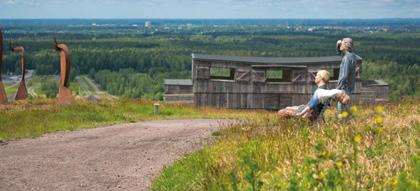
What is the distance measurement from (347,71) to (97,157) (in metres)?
4.93

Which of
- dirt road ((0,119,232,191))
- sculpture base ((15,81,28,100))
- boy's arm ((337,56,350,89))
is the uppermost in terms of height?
boy's arm ((337,56,350,89))

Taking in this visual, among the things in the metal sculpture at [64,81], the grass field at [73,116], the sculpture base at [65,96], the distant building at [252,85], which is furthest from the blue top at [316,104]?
the distant building at [252,85]

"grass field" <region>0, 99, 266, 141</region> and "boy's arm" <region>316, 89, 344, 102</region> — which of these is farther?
"grass field" <region>0, 99, 266, 141</region>

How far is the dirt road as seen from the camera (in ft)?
27.0

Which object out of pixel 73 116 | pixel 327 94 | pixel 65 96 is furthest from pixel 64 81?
pixel 327 94

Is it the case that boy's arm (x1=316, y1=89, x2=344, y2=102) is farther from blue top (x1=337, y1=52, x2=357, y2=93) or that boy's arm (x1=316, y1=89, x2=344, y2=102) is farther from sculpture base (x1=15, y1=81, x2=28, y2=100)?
sculpture base (x1=15, y1=81, x2=28, y2=100)

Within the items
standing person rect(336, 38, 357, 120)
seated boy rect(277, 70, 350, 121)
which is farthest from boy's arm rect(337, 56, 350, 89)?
seated boy rect(277, 70, 350, 121)

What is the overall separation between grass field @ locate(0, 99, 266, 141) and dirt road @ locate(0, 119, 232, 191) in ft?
2.96

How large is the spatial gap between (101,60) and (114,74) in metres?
21.2

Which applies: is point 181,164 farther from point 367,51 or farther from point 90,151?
point 367,51

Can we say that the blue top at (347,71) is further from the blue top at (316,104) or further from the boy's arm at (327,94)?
the boy's arm at (327,94)

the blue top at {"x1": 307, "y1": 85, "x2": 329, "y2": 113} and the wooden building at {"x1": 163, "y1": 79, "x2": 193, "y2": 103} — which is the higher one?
the blue top at {"x1": 307, "y1": 85, "x2": 329, "y2": 113}

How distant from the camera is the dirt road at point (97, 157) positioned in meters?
8.23

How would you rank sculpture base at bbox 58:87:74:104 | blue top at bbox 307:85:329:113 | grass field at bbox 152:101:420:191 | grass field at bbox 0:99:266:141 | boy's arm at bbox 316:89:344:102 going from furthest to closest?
sculpture base at bbox 58:87:74:104 < grass field at bbox 0:99:266:141 < blue top at bbox 307:85:329:113 < boy's arm at bbox 316:89:344:102 < grass field at bbox 152:101:420:191
